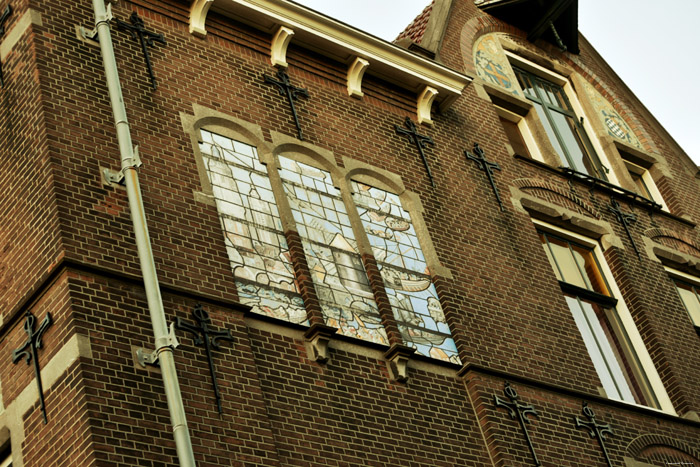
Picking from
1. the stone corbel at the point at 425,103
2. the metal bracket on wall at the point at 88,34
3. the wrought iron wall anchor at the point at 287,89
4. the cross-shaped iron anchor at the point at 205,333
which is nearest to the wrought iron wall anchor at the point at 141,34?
the metal bracket on wall at the point at 88,34

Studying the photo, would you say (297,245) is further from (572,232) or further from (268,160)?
(572,232)

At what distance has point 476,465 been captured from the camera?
38.5 feet

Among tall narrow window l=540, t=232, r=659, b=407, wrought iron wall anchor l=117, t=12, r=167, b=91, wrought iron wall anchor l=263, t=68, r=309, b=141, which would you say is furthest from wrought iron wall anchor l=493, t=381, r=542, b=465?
wrought iron wall anchor l=117, t=12, r=167, b=91

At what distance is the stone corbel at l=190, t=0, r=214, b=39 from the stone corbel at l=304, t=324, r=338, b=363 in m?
4.21

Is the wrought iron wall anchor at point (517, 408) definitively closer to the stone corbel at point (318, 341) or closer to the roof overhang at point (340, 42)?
the stone corbel at point (318, 341)

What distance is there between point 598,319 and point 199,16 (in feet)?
21.6

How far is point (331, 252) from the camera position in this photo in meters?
12.4

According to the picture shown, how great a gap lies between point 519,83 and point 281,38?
18.8 ft

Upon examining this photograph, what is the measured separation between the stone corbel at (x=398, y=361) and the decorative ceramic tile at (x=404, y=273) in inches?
17.1

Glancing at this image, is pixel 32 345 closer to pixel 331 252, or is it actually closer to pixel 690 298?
pixel 331 252

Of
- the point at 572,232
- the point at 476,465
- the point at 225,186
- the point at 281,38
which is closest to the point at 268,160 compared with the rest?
the point at 225,186

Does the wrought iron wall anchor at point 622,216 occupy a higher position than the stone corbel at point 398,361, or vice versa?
the wrought iron wall anchor at point 622,216

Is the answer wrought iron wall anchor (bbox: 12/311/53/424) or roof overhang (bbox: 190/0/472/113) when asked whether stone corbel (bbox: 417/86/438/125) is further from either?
wrought iron wall anchor (bbox: 12/311/53/424)

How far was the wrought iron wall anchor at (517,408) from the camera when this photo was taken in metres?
12.3
